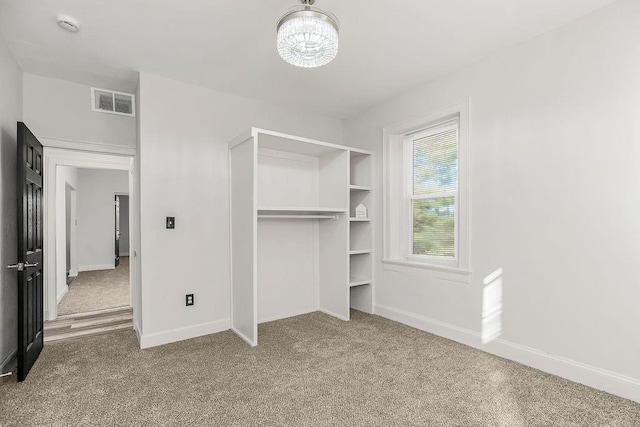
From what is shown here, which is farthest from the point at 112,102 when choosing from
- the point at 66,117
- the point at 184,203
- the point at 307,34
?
the point at 307,34

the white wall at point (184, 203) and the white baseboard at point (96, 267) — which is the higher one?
the white wall at point (184, 203)

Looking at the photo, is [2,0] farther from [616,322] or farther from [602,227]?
[616,322]

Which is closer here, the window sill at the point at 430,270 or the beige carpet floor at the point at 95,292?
the window sill at the point at 430,270

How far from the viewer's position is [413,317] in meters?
3.52

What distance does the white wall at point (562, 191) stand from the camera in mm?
2137

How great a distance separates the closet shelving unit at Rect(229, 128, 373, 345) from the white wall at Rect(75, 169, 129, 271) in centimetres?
638

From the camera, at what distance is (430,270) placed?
337cm

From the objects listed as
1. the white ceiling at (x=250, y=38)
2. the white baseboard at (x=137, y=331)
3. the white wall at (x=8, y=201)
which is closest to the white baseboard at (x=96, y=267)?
the white baseboard at (x=137, y=331)

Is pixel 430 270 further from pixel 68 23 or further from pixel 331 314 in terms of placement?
pixel 68 23

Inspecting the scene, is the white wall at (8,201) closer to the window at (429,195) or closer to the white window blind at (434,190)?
the window at (429,195)

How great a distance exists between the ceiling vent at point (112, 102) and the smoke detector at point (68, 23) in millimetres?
1056

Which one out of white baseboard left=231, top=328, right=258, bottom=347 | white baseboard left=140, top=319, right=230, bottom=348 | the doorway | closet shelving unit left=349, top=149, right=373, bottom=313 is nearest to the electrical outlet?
white baseboard left=140, top=319, right=230, bottom=348

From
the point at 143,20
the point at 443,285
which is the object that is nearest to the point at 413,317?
the point at 443,285

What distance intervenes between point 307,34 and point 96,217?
8.52 meters
